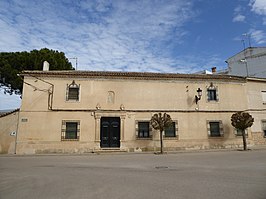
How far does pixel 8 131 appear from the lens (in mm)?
15336

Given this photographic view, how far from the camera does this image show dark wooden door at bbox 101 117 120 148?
1609cm

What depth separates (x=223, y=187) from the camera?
518cm

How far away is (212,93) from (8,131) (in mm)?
15311

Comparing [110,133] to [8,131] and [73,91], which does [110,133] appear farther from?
[8,131]

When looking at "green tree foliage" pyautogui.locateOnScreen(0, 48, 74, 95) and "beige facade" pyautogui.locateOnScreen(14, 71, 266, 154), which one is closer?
"beige facade" pyautogui.locateOnScreen(14, 71, 266, 154)

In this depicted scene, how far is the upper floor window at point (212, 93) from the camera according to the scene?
692 inches

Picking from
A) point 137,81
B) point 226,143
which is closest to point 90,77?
point 137,81

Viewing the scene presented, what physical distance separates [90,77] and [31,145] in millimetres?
6187

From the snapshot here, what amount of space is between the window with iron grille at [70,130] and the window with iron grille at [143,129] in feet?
14.0

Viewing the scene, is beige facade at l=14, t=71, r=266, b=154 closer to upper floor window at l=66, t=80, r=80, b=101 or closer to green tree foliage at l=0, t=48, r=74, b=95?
upper floor window at l=66, t=80, r=80, b=101

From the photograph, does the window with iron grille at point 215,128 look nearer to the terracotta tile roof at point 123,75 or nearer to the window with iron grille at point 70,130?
the terracotta tile roof at point 123,75

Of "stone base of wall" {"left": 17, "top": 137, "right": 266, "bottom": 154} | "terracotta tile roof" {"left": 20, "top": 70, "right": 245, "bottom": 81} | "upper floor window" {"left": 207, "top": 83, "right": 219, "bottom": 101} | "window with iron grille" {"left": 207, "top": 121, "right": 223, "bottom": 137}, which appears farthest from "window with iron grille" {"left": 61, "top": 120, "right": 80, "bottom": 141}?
"upper floor window" {"left": 207, "top": 83, "right": 219, "bottom": 101}

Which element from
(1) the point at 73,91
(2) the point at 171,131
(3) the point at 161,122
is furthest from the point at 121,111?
(2) the point at 171,131

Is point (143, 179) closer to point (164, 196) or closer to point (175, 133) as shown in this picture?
point (164, 196)
